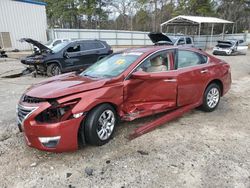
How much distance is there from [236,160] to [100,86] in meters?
2.22

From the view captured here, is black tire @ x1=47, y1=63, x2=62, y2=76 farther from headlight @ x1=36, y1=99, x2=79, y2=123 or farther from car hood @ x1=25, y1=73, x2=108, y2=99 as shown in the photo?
headlight @ x1=36, y1=99, x2=79, y2=123

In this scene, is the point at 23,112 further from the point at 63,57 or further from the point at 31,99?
the point at 63,57

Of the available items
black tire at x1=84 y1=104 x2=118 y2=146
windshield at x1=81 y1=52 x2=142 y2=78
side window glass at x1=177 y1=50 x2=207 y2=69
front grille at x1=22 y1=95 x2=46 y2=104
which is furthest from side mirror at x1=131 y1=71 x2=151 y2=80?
front grille at x1=22 y1=95 x2=46 y2=104

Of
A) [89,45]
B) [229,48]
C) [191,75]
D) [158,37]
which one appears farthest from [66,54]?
[229,48]

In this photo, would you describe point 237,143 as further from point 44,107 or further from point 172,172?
point 44,107

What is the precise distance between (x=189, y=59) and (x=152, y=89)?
1245 millimetres

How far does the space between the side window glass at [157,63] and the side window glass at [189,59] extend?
0.27 m

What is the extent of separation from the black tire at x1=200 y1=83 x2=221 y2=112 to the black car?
21.8 feet

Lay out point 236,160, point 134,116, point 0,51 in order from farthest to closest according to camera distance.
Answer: point 0,51 → point 134,116 → point 236,160

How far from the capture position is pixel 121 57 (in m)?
4.44

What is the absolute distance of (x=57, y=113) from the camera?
3.14 meters

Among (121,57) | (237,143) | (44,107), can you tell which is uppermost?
(121,57)

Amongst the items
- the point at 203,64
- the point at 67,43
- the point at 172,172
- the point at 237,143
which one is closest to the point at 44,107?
the point at 172,172

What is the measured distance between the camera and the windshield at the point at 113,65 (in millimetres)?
4011
